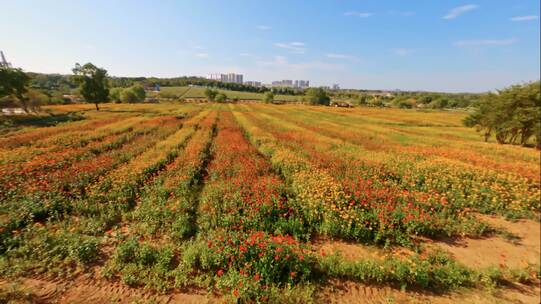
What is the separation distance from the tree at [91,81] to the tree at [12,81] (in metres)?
9.05

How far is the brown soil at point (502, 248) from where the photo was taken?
5.12 meters

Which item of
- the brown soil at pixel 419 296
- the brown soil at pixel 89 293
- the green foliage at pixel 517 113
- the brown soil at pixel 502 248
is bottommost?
the brown soil at pixel 89 293

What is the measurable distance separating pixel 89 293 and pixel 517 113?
27529mm

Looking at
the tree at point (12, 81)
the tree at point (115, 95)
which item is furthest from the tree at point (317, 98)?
the tree at point (12, 81)

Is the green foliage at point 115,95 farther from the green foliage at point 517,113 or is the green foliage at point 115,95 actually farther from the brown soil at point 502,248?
the green foliage at point 517,113

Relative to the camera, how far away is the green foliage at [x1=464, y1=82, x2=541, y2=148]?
589 inches

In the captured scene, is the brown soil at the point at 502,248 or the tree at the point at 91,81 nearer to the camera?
the brown soil at the point at 502,248

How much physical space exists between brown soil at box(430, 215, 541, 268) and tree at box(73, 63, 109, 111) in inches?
2465

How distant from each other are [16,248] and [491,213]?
15434mm

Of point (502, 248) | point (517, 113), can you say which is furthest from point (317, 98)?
point (502, 248)

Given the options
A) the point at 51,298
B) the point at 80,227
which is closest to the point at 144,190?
the point at 80,227

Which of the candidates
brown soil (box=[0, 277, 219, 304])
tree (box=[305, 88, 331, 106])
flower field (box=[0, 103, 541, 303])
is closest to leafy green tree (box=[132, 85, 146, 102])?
tree (box=[305, 88, 331, 106])

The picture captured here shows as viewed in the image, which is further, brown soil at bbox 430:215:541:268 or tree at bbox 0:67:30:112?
tree at bbox 0:67:30:112

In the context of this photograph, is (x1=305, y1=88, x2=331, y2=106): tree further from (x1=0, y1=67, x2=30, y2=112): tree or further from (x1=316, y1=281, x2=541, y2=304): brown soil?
(x1=316, y1=281, x2=541, y2=304): brown soil
